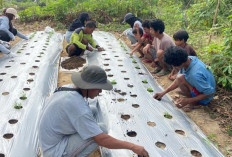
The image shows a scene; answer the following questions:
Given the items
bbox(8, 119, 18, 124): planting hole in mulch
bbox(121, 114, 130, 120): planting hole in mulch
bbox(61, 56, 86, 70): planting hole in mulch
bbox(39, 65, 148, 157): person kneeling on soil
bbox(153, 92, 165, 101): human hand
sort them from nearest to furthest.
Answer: bbox(39, 65, 148, 157): person kneeling on soil → bbox(8, 119, 18, 124): planting hole in mulch → bbox(121, 114, 130, 120): planting hole in mulch → bbox(153, 92, 165, 101): human hand → bbox(61, 56, 86, 70): planting hole in mulch

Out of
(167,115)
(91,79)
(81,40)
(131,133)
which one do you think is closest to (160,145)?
(131,133)

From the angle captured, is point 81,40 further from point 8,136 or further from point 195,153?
point 195,153

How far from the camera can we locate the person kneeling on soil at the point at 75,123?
1.71m

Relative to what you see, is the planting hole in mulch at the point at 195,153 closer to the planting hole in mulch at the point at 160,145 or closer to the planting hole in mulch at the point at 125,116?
the planting hole in mulch at the point at 160,145

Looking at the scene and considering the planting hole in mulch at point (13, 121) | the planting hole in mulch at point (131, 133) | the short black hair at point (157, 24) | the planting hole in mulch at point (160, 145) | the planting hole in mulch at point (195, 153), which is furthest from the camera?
the short black hair at point (157, 24)

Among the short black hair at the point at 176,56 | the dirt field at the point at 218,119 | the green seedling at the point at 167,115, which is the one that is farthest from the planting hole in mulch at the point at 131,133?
the short black hair at the point at 176,56

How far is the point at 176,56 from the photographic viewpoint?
2.81m

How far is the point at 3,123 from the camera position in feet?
8.81

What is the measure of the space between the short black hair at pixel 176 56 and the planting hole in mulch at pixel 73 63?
2395 millimetres

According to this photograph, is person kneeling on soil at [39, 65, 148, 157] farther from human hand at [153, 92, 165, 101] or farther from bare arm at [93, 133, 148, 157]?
human hand at [153, 92, 165, 101]

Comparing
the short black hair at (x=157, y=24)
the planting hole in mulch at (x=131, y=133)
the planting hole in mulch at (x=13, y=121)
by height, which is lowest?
the planting hole in mulch at (x=131, y=133)

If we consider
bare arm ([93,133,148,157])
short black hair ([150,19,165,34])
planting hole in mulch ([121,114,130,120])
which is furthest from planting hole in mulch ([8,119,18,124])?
short black hair ([150,19,165,34])

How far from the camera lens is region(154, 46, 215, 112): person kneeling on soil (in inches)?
112

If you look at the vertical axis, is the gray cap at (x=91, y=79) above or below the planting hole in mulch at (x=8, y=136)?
above
